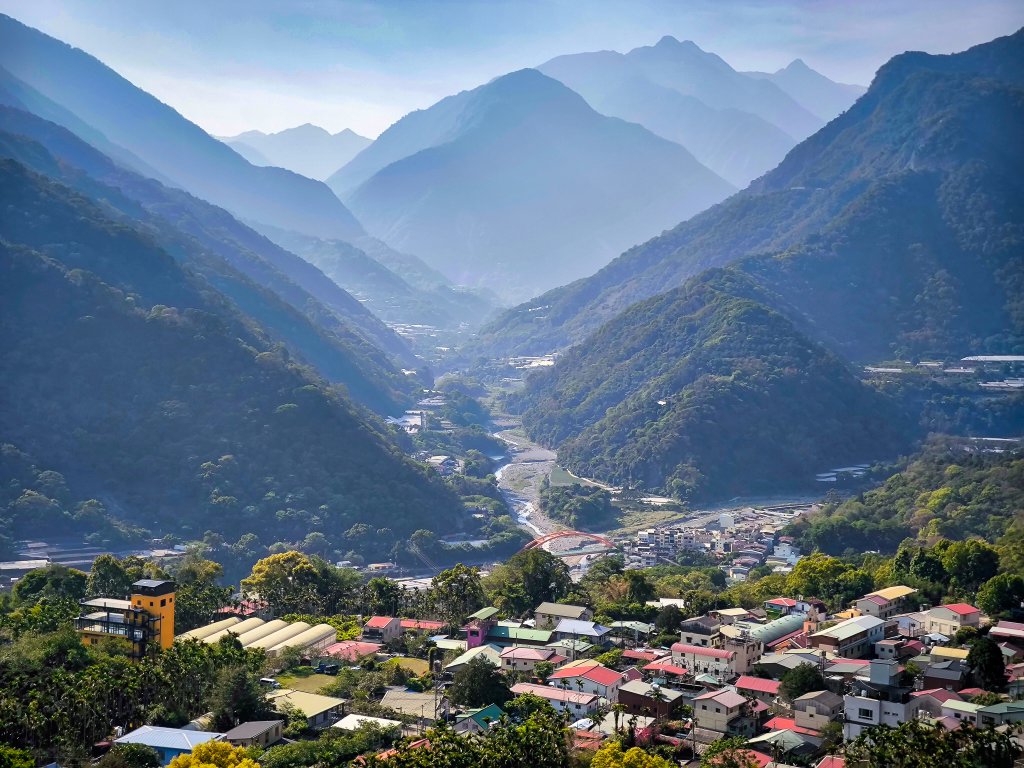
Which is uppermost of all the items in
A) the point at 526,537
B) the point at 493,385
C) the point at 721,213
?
the point at 721,213

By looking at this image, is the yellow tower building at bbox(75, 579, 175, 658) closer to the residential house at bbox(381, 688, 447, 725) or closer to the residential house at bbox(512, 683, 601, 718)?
the residential house at bbox(381, 688, 447, 725)

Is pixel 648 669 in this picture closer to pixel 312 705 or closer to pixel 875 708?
pixel 875 708

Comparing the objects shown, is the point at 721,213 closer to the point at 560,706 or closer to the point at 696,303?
the point at 696,303

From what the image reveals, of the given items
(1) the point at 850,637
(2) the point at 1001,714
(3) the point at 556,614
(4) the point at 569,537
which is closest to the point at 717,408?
(4) the point at 569,537

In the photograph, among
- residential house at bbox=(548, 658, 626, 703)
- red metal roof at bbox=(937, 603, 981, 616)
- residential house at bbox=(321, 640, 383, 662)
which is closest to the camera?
residential house at bbox=(548, 658, 626, 703)

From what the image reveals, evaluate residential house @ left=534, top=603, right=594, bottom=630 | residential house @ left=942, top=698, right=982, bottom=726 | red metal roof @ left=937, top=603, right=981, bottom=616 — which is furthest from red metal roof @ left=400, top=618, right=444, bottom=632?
residential house @ left=942, top=698, right=982, bottom=726

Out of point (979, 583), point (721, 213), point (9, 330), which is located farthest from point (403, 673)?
point (721, 213)
